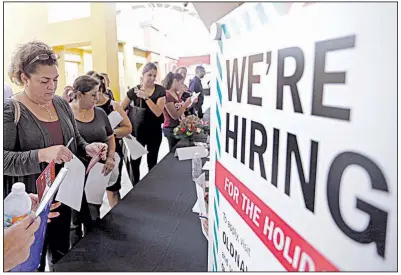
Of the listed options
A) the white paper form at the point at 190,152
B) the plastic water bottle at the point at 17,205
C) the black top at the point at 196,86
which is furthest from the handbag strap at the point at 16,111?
the black top at the point at 196,86

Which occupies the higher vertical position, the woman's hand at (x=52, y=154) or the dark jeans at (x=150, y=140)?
the woman's hand at (x=52, y=154)

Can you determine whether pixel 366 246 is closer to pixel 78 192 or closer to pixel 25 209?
pixel 25 209

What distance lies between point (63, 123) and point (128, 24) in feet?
32.4

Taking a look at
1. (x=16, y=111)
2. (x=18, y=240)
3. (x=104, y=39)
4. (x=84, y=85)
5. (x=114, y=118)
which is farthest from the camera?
Result: (x=104, y=39)

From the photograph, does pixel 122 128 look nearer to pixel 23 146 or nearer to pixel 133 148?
pixel 133 148

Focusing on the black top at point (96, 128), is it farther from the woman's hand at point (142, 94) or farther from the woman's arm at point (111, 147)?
the woman's hand at point (142, 94)

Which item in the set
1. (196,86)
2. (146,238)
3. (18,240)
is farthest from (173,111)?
(18,240)

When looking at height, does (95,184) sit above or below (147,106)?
below

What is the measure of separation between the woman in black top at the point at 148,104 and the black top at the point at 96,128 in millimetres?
923

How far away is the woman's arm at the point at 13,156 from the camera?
1.38 meters

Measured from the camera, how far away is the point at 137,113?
3.21 meters

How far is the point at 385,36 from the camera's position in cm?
27

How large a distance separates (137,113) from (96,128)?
1.10 metres

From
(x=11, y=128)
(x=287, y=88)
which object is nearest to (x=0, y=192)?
(x=11, y=128)
